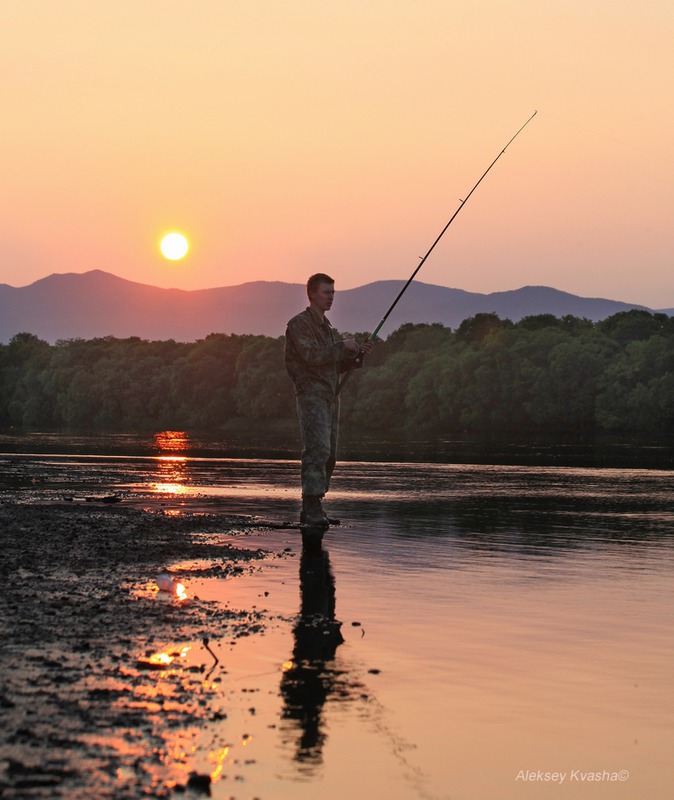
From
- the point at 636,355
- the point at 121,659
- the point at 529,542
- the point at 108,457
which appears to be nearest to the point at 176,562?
the point at 529,542

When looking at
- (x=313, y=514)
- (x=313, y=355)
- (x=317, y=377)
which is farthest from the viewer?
(x=313, y=514)

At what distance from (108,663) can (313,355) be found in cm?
849

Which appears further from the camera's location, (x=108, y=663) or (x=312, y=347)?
(x=312, y=347)

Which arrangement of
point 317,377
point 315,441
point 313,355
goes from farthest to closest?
1. point 317,377
2. point 315,441
3. point 313,355

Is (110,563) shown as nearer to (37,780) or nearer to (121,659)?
(121,659)

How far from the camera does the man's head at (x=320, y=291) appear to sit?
55.0 ft

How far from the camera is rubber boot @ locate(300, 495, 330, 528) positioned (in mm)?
16891

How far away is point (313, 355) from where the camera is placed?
16.5 meters

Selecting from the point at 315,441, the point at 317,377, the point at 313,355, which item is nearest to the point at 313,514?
the point at 315,441

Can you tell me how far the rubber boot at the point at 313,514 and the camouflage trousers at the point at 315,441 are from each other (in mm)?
145

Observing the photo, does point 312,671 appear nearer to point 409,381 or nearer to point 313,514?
point 313,514

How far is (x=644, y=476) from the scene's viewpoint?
35031mm

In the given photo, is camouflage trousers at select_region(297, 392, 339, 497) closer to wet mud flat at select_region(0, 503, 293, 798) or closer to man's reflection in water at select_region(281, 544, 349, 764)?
wet mud flat at select_region(0, 503, 293, 798)

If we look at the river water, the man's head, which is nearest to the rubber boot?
the river water
